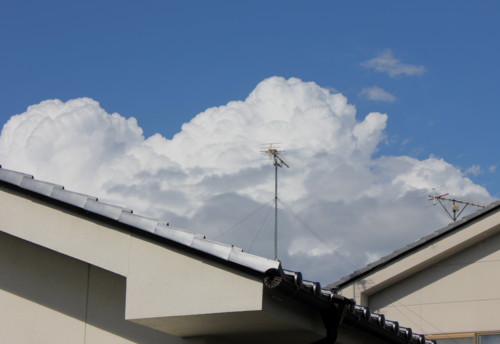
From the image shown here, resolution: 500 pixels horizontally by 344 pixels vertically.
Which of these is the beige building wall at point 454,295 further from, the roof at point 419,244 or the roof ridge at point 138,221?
the roof ridge at point 138,221

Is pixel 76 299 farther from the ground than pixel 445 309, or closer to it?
closer to it

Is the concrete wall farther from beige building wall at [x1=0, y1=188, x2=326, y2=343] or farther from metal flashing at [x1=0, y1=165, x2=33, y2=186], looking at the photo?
metal flashing at [x1=0, y1=165, x2=33, y2=186]

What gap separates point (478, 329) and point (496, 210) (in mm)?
2185

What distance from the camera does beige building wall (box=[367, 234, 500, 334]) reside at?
15.1 metres

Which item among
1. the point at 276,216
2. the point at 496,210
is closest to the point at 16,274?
the point at 276,216

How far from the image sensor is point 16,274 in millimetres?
9273

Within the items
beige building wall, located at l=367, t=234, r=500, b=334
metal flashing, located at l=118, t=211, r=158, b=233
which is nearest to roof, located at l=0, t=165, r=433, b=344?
metal flashing, located at l=118, t=211, r=158, b=233

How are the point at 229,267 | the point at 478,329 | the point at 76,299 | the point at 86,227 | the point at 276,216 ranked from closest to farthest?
the point at 229,267, the point at 86,227, the point at 76,299, the point at 478,329, the point at 276,216

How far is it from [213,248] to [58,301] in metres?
2.50

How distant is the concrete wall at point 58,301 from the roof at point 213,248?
0.99 m

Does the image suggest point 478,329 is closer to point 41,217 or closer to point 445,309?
point 445,309

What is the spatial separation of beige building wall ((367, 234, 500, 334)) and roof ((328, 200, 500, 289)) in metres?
0.51

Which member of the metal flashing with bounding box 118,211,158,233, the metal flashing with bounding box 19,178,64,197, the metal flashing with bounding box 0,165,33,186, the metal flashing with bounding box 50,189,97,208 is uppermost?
the metal flashing with bounding box 0,165,33,186

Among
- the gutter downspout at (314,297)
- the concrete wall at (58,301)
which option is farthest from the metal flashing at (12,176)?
the gutter downspout at (314,297)
